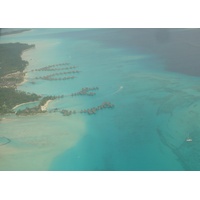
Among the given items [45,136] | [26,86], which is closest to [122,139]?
[45,136]

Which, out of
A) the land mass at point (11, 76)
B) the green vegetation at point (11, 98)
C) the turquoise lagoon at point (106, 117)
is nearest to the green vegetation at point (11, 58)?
the land mass at point (11, 76)

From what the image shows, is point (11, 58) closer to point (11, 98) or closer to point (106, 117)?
point (11, 98)

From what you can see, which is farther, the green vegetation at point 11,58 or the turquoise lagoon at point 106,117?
the green vegetation at point 11,58

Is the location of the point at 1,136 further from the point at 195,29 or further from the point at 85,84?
the point at 195,29

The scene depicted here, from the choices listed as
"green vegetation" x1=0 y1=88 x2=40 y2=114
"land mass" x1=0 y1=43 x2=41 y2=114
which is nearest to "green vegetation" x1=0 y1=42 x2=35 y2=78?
"land mass" x1=0 y1=43 x2=41 y2=114

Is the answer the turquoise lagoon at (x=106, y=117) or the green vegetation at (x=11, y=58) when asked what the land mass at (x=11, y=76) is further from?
the turquoise lagoon at (x=106, y=117)

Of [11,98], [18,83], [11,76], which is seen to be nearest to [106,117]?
[11,98]
